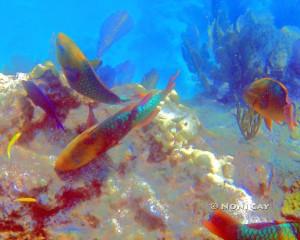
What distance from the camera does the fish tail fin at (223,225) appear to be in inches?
76.8

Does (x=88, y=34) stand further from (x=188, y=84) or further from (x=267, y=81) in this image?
(x=267, y=81)

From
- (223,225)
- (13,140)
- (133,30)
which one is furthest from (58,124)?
(133,30)

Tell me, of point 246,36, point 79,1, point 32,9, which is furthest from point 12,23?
point 246,36

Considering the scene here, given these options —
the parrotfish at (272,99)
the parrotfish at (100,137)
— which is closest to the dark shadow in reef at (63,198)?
the parrotfish at (100,137)

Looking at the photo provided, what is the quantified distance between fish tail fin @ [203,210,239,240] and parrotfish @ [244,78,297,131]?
1473mm

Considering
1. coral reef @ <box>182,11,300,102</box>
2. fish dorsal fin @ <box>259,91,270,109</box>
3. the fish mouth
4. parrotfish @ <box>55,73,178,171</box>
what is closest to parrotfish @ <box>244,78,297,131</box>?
fish dorsal fin @ <box>259,91,270,109</box>

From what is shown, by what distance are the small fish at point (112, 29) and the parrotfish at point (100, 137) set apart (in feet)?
29.0

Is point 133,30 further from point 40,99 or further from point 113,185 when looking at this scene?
point 113,185

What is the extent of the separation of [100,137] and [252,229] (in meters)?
1.11

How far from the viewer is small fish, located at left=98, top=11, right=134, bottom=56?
37.2 feet

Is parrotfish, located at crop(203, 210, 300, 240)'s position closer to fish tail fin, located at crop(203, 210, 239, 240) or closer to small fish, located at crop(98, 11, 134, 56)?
fish tail fin, located at crop(203, 210, 239, 240)

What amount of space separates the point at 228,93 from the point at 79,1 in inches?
1230

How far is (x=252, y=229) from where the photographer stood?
76.3 inches

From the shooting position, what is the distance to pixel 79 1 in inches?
1396
